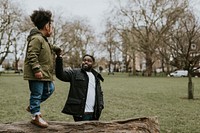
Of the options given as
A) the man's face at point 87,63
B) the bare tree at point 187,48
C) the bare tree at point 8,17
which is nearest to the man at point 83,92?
the man's face at point 87,63

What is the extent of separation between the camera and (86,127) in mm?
4992

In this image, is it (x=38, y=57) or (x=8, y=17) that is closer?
(x=38, y=57)

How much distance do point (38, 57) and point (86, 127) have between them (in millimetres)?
1336

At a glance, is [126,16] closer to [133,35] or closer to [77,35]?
[133,35]

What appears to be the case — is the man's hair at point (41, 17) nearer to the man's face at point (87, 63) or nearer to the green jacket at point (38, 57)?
the green jacket at point (38, 57)

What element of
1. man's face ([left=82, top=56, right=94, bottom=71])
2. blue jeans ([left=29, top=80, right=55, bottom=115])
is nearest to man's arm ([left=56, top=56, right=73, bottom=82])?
man's face ([left=82, top=56, right=94, bottom=71])

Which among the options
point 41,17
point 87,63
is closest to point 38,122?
point 87,63

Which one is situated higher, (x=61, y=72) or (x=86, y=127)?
(x=61, y=72)

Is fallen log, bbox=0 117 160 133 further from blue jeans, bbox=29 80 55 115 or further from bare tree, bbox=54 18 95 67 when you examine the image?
bare tree, bbox=54 18 95 67


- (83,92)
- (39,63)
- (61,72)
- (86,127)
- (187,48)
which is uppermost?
(187,48)

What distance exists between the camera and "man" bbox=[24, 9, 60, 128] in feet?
14.7

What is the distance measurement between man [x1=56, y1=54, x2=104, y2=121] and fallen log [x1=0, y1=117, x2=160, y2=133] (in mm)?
217

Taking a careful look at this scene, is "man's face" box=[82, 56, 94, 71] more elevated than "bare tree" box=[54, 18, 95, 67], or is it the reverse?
"bare tree" box=[54, 18, 95, 67]

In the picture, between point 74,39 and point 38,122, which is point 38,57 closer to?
point 38,122
